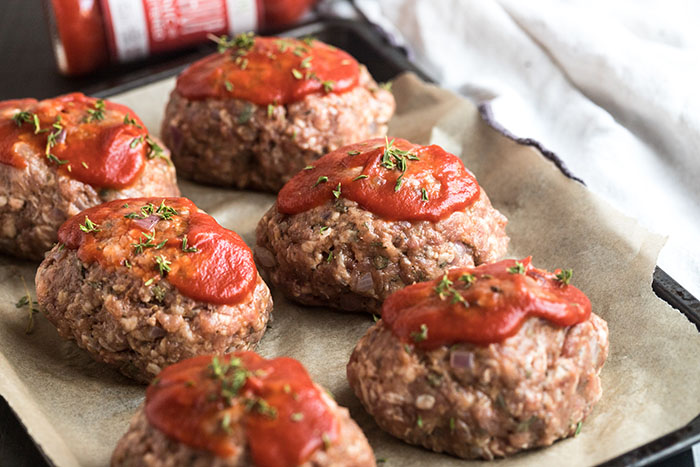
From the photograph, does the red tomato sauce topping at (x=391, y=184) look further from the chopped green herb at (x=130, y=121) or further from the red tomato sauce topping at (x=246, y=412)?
the red tomato sauce topping at (x=246, y=412)

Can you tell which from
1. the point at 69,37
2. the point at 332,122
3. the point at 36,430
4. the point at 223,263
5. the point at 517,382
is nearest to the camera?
the point at 517,382

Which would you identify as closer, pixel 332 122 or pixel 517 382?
pixel 517 382

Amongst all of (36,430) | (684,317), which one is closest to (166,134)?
(36,430)

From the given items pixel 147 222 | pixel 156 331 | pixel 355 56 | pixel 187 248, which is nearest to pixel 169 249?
pixel 187 248

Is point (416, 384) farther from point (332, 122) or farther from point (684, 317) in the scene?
point (332, 122)

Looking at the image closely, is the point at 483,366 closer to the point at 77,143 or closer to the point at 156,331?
the point at 156,331
